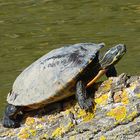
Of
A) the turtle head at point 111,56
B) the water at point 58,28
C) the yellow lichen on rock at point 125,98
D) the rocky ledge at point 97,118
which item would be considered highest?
the turtle head at point 111,56

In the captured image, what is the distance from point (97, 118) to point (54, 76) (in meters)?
0.54

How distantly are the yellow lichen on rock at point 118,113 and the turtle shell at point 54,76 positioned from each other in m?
0.43

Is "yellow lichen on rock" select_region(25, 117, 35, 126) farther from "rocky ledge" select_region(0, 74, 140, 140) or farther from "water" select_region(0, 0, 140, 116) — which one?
"water" select_region(0, 0, 140, 116)

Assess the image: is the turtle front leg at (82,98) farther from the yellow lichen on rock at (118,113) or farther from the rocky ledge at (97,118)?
the yellow lichen on rock at (118,113)

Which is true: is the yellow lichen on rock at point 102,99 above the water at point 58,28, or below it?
above

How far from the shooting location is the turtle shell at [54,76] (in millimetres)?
5680

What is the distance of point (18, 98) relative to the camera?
19.1 ft

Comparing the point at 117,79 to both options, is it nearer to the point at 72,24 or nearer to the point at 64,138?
the point at 64,138

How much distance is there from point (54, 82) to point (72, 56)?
285 millimetres

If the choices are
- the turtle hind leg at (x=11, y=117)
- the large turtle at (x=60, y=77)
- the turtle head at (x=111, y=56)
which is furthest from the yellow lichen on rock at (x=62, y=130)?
the turtle head at (x=111, y=56)

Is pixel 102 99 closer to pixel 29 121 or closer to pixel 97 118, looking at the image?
pixel 97 118

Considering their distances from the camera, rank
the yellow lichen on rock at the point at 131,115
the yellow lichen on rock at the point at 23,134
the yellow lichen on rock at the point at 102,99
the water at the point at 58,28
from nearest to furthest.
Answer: the yellow lichen on rock at the point at 131,115 < the yellow lichen on rock at the point at 102,99 < the yellow lichen on rock at the point at 23,134 < the water at the point at 58,28

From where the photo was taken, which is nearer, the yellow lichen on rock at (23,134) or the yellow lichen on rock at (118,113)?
the yellow lichen on rock at (118,113)

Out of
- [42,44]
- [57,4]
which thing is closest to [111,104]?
[42,44]
